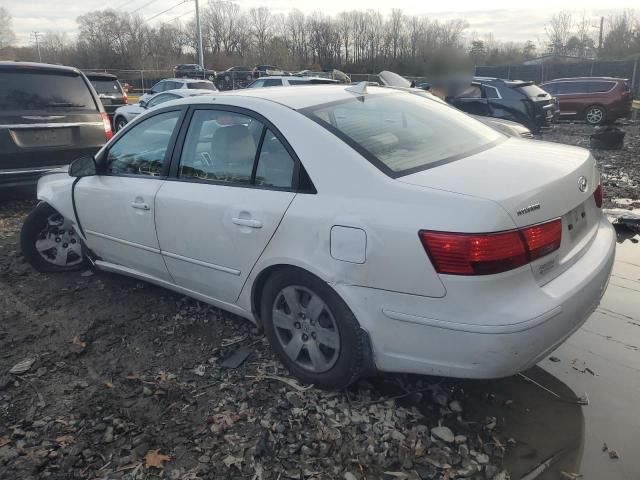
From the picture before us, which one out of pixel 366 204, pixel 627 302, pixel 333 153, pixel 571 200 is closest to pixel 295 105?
pixel 333 153

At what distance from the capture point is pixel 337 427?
267 centimetres

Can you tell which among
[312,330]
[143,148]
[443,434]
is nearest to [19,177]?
[143,148]

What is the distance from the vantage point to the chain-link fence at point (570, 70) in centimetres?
2906

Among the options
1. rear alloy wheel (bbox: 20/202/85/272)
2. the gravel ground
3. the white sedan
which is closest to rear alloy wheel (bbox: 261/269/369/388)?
the white sedan

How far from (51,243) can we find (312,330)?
3.09 meters

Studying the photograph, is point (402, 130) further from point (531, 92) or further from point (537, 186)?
point (531, 92)

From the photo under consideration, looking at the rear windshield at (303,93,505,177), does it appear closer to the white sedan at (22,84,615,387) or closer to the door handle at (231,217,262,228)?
the white sedan at (22,84,615,387)

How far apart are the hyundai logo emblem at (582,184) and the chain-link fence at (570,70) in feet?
91.2

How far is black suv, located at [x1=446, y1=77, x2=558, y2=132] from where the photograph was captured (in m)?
12.7

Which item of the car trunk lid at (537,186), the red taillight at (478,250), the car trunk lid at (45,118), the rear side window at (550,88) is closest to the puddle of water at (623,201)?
the car trunk lid at (537,186)

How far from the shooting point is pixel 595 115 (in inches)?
685

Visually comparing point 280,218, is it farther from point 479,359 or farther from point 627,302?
point 627,302

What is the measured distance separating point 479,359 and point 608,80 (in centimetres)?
1831

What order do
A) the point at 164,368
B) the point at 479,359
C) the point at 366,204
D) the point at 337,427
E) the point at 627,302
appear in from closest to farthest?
the point at 479,359 < the point at 366,204 < the point at 337,427 < the point at 164,368 < the point at 627,302
